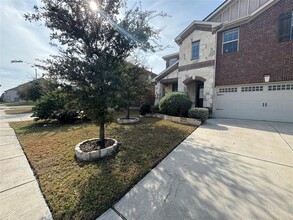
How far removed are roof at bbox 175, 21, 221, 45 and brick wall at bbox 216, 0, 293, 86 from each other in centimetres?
187

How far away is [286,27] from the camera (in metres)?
8.77

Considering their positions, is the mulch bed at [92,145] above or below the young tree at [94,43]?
below

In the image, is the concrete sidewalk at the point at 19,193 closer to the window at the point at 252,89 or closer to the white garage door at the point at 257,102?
the white garage door at the point at 257,102

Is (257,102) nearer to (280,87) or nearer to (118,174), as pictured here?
(280,87)

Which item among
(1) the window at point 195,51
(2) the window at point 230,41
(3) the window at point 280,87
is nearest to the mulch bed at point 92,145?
(3) the window at point 280,87

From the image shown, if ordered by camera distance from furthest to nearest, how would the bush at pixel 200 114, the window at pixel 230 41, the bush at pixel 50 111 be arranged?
the window at pixel 230 41
the bush at pixel 50 111
the bush at pixel 200 114

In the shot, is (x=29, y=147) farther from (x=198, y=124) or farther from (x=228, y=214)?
(x=198, y=124)

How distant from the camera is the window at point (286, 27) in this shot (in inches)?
340

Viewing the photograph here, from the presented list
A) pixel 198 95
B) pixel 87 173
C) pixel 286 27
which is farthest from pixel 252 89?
pixel 87 173

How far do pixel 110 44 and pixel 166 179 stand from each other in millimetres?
4432

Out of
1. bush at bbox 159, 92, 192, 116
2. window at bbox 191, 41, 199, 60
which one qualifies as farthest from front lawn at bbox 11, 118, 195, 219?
window at bbox 191, 41, 199, 60

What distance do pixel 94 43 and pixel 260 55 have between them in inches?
413

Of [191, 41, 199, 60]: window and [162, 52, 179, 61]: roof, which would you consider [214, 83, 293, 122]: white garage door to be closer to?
[191, 41, 199, 60]: window

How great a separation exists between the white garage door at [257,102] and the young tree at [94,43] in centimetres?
848
